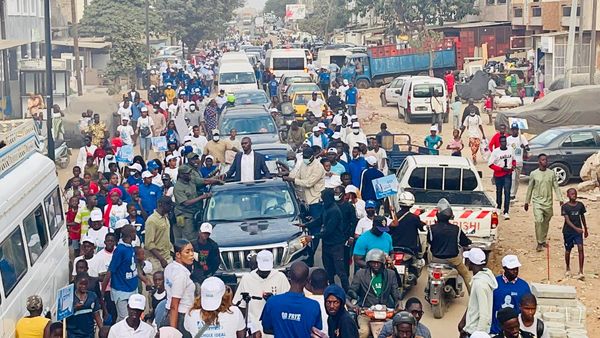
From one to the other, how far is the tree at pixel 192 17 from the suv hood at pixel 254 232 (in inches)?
2594

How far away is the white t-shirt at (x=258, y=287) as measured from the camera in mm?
9469

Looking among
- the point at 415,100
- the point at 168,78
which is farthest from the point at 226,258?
the point at 168,78

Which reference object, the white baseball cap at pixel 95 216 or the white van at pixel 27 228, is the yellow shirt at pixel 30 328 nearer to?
the white van at pixel 27 228

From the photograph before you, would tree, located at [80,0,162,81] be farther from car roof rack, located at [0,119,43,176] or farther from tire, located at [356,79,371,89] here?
car roof rack, located at [0,119,43,176]

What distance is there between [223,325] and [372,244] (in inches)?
153

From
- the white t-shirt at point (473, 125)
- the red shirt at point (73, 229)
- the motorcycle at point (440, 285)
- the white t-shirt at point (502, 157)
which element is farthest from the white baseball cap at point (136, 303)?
the white t-shirt at point (473, 125)

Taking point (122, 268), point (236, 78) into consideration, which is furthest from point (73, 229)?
point (236, 78)

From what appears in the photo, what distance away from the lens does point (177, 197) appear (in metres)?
15.9

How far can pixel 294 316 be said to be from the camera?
821 cm

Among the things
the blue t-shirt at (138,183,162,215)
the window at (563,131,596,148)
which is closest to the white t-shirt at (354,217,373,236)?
the blue t-shirt at (138,183,162,215)

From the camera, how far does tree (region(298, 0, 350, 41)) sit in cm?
9644

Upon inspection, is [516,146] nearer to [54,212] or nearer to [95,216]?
[95,216]

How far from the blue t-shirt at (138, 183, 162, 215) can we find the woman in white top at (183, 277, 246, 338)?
23.7 ft

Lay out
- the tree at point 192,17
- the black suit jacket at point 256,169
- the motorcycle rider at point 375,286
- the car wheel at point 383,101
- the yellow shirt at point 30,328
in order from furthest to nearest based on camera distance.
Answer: the tree at point 192,17 < the car wheel at point 383,101 < the black suit jacket at point 256,169 < the motorcycle rider at point 375,286 < the yellow shirt at point 30,328
